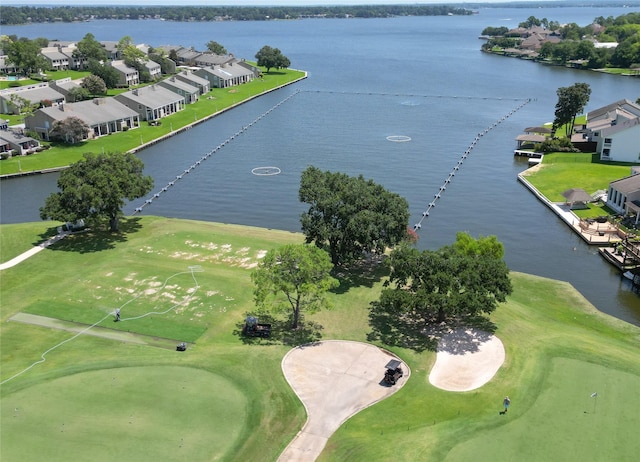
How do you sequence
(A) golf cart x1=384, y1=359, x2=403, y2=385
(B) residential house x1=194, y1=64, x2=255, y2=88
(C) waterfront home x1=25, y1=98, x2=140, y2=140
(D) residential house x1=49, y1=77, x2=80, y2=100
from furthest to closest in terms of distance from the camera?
(B) residential house x1=194, y1=64, x2=255, y2=88 → (D) residential house x1=49, y1=77, x2=80, y2=100 → (C) waterfront home x1=25, y1=98, x2=140, y2=140 → (A) golf cart x1=384, y1=359, x2=403, y2=385

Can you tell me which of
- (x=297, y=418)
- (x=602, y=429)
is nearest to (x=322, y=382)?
(x=297, y=418)

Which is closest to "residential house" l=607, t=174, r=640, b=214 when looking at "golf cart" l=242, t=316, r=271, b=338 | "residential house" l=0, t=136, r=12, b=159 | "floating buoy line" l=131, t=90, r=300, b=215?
"golf cart" l=242, t=316, r=271, b=338

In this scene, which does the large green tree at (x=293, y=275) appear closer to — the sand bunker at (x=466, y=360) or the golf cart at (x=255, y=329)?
the golf cart at (x=255, y=329)

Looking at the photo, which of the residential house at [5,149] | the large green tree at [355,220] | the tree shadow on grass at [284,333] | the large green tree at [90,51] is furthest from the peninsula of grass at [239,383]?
the large green tree at [90,51]

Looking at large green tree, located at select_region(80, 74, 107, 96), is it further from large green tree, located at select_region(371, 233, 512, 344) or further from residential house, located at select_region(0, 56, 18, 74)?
large green tree, located at select_region(371, 233, 512, 344)

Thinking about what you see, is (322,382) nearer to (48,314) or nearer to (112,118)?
(48,314)

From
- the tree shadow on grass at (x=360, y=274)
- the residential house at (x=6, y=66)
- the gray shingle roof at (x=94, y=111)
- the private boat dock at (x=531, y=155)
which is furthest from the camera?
the residential house at (x=6, y=66)
